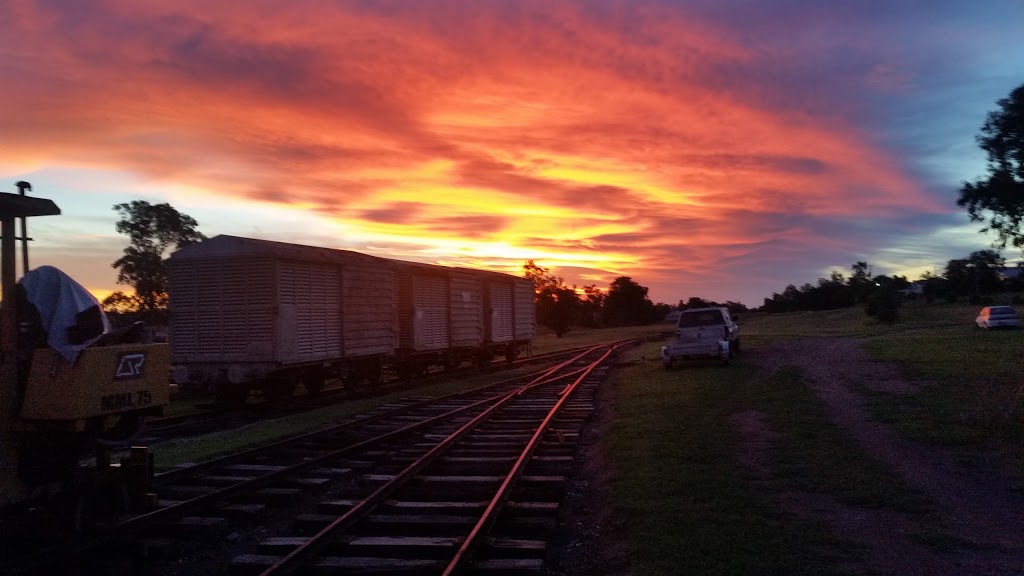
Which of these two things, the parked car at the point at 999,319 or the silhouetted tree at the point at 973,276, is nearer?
the parked car at the point at 999,319

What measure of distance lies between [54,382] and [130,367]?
71 cm

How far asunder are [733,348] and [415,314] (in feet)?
39.1

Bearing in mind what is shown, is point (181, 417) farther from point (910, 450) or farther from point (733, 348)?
point (733, 348)

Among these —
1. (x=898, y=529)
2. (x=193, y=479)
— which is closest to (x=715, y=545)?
(x=898, y=529)

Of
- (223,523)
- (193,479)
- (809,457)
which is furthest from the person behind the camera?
(809,457)

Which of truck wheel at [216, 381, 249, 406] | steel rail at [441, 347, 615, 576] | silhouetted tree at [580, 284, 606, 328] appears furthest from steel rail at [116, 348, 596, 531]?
silhouetted tree at [580, 284, 606, 328]

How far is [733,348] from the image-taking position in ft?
90.6

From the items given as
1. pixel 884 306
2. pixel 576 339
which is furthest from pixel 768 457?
pixel 884 306

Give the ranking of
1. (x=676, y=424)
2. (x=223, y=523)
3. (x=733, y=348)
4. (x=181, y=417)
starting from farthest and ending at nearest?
(x=733, y=348)
(x=181, y=417)
(x=676, y=424)
(x=223, y=523)

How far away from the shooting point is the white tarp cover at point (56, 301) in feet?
21.5

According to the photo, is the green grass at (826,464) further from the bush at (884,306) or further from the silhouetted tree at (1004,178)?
the bush at (884,306)

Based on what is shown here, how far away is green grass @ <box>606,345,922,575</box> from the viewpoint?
6301 millimetres

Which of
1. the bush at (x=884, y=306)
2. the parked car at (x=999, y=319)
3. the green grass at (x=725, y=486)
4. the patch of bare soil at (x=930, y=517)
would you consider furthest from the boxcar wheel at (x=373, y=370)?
the bush at (x=884, y=306)

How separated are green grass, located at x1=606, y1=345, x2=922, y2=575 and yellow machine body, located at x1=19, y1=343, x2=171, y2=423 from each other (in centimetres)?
488
